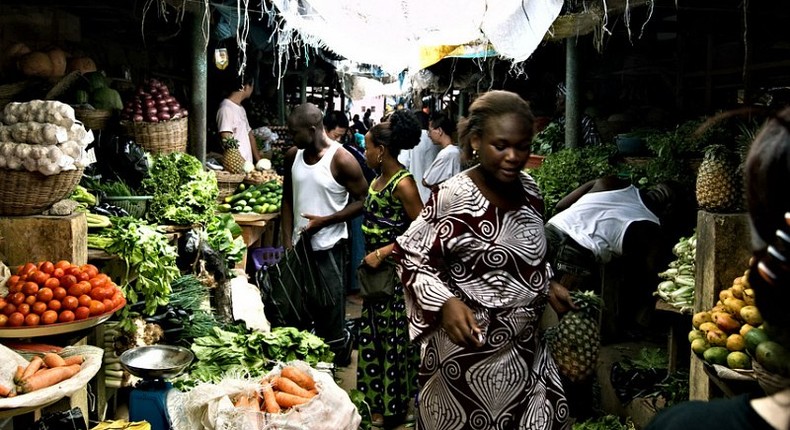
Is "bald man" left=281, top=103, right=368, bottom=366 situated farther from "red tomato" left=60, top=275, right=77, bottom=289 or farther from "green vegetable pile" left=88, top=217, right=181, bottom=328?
"red tomato" left=60, top=275, right=77, bottom=289

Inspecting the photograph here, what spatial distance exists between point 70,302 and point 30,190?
2.45 feet

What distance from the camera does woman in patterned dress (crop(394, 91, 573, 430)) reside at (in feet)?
9.73

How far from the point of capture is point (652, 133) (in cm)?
753

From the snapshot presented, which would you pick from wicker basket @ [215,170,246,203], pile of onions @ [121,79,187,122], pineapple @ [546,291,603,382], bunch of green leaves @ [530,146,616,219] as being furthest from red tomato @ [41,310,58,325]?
wicker basket @ [215,170,246,203]

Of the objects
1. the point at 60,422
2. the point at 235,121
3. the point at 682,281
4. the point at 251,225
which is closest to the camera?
the point at 60,422

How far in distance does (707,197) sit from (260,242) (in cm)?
610

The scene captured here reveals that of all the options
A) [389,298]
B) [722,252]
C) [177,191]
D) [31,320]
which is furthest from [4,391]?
[722,252]

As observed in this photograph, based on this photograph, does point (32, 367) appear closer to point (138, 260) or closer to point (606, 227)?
point (138, 260)

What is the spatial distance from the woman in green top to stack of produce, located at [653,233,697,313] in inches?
67.9

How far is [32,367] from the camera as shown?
3209 millimetres

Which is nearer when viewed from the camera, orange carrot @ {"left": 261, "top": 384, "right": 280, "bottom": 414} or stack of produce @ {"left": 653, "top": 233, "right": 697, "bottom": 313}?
orange carrot @ {"left": 261, "top": 384, "right": 280, "bottom": 414}

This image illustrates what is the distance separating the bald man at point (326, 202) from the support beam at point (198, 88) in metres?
1.70

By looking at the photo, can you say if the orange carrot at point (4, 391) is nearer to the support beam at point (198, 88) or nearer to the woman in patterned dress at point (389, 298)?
the woman in patterned dress at point (389, 298)

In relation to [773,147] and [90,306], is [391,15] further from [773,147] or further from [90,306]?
[773,147]
